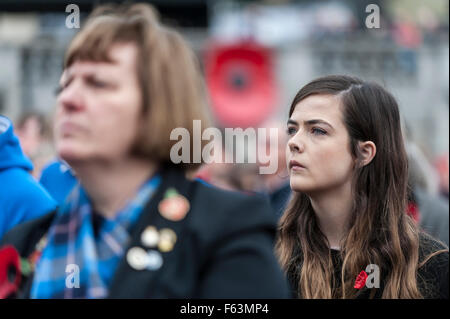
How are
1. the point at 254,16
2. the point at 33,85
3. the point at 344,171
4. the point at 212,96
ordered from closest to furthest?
the point at 344,171
the point at 212,96
the point at 33,85
the point at 254,16

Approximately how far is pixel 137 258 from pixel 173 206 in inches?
5.4

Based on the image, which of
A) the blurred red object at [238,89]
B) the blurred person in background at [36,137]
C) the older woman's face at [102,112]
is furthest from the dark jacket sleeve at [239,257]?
the blurred person in background at [36,137]

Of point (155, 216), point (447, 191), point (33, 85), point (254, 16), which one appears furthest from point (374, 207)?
point (254, 16)

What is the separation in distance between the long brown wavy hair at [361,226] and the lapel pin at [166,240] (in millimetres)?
425

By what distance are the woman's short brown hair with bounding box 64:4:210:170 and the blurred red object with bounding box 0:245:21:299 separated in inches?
16.5

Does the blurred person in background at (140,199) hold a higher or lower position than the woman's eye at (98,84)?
lower

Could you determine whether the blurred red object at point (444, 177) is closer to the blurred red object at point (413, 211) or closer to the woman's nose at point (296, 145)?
the blurred red object at point (413, 211)

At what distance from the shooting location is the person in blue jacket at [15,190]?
1939 millimetres

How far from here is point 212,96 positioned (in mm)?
3076

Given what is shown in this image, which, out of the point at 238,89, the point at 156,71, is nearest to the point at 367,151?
the point at 156,71

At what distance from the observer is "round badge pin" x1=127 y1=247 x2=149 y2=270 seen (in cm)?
160

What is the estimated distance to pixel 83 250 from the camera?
5.40 feet
